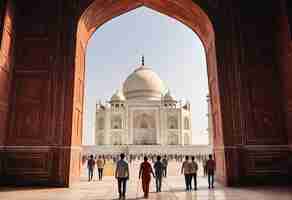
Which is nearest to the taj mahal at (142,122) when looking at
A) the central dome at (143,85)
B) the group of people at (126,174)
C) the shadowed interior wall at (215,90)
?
the central dome at (143,85)

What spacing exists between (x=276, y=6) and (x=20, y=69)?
7.73 metres

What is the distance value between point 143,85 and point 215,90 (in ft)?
97.9

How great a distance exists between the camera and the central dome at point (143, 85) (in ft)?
128

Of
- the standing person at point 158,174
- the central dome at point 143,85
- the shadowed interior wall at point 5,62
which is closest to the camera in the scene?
the standing person at point 158,174

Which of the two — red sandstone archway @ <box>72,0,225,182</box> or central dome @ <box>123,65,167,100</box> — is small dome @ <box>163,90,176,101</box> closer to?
central dome @ <box>123,65,167,100</box>

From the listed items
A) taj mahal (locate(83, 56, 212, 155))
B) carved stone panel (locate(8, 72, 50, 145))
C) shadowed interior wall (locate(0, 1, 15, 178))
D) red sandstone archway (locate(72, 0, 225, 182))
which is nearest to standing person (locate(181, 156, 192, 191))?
red sandstone archway (locate(72, 0, 225, 182))

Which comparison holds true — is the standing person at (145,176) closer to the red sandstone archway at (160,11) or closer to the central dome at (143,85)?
the red sandstone archway at (160,11)

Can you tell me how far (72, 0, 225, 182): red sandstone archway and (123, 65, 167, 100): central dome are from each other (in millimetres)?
27892

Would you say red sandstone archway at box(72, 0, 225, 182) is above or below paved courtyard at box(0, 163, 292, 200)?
above

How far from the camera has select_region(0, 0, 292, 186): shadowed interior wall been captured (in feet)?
26.2

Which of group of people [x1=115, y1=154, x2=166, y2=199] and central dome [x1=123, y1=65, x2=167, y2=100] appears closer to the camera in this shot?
group of people [x1=115, y1=154, x2=166, y2=199]

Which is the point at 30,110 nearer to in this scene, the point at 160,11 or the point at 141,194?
the point at 141,194

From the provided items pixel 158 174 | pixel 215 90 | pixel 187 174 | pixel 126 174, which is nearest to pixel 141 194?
pixel 158 174

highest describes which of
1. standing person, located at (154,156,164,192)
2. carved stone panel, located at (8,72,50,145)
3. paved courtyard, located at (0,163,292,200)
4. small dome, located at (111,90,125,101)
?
small dome, located at (111,90,125,101)
